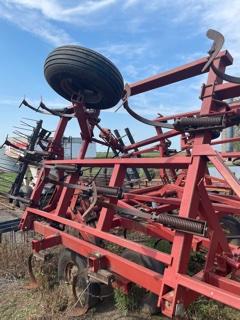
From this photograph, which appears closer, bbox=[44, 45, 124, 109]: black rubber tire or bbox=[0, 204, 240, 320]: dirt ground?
bbox=[0, 204, 240, 320]: dirt ground

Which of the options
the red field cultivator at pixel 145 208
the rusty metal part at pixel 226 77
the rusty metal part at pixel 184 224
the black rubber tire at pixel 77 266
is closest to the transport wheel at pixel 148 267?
the red field cultivator at pixel 145 208

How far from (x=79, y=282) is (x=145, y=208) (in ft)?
4.12

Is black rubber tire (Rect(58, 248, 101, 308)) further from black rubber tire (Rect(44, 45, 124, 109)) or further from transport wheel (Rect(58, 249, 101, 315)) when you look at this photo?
black rubber tire (Rect(44, 45, 124, 109))

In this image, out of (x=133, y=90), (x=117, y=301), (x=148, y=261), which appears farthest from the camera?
(x=133, y=90)

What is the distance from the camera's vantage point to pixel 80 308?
3.43 meters

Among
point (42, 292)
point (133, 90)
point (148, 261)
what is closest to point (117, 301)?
point (148, 261)

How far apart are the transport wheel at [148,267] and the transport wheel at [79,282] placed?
1.45 ft

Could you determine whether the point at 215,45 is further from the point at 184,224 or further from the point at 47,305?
the point at 47,305

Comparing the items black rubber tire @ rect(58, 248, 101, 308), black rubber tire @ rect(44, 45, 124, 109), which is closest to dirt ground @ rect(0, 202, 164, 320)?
black rubber tire @ rect(58, 248, 101, 308)

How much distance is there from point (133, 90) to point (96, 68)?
51cm

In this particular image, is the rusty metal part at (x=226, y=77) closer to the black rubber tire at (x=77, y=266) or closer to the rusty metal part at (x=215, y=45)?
the rusty metal part at (x=215, y=45)

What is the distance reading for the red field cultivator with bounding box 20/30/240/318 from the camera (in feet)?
8.14

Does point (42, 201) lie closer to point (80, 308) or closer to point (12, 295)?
point (12, 295)

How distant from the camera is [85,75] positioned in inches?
151
